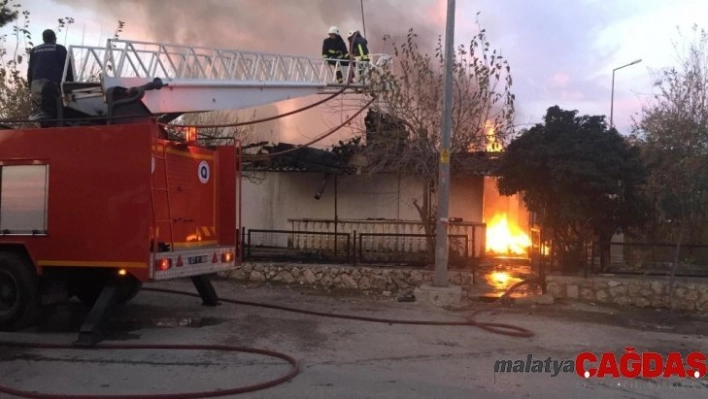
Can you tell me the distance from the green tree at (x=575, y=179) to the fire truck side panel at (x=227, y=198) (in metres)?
5.34

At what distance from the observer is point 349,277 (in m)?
11.5

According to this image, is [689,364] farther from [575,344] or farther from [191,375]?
[191,375]

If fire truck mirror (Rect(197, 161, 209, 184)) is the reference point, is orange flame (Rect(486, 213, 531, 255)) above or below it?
below

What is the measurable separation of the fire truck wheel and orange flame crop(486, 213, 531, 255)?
1111cm

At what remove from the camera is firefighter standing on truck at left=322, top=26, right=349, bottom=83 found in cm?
1370

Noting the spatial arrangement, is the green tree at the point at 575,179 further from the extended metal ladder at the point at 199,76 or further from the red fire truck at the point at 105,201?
the red fire truck at the point at 105,201

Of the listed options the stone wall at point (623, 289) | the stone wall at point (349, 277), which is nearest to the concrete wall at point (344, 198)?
the stone wall at point (349, 277)

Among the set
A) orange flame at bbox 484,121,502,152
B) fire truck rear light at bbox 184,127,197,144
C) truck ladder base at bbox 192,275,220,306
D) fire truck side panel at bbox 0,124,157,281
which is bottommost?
truck ladder base at bbox 192,275,220,306

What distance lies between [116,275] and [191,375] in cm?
216

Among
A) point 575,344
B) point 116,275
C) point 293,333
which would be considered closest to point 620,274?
point 575,344

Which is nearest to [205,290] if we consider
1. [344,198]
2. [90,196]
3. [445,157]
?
[90,196]

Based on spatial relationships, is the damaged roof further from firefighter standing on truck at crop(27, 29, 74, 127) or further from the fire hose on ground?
firefighter standing on truck at crop(27, 29, 74, 127)

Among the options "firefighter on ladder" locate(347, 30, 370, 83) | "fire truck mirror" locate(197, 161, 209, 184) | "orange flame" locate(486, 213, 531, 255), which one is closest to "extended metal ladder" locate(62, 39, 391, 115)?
"firefighter on ladder" locate(347, 30, 370, 83)

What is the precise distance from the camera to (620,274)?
1070 cm
